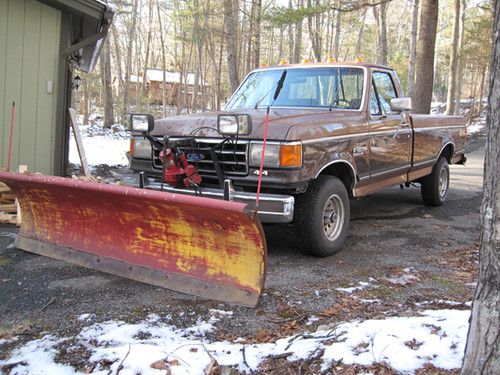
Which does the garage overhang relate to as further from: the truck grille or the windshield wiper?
the truck grille

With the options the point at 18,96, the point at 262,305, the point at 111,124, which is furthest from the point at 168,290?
the point at 111,124

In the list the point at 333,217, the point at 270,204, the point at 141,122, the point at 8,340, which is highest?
the point at 141,122

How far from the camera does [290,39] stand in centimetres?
3572

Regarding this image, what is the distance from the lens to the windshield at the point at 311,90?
6.07 metres

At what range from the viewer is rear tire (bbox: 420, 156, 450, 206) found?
8250 millimetres

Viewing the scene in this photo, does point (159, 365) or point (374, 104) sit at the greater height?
point (374, 104)

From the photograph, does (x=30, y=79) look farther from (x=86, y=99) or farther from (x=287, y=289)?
(x=86, y=99)

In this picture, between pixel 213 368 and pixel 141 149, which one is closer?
pixel 213 368

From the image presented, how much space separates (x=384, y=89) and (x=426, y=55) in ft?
24.1

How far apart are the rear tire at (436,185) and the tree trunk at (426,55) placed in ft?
17.3

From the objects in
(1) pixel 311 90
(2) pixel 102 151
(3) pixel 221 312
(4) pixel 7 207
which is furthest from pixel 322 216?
(2) pixel 102 151

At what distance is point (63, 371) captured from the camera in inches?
118

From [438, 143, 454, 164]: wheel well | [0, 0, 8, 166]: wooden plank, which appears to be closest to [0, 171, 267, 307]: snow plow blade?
[0, 0, 8, 166]: wooden plank

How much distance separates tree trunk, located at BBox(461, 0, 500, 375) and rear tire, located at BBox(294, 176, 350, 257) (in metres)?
2.73
